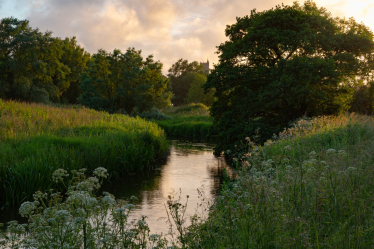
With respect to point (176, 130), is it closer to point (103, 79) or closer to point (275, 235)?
point (103, 79)

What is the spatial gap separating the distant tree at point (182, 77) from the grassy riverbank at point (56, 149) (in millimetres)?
69054

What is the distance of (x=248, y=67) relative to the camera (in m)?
17.4

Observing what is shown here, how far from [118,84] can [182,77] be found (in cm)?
5454

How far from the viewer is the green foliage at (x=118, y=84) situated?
1395 inches

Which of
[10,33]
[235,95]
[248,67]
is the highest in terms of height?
[10,33]

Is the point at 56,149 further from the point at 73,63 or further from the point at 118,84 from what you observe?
the point at 73,63

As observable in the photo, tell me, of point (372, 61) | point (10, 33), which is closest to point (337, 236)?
point (372, 61)

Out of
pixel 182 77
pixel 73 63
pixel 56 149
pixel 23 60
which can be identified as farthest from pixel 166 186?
pixel 182 77

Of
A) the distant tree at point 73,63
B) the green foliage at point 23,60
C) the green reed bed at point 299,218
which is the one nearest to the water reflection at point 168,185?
the green reed bed at point 299,218

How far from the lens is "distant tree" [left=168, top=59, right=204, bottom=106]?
8675 cm

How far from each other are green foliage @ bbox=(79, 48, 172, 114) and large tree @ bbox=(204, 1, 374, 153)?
18.9 meters

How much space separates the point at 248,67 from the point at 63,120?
9.99 m

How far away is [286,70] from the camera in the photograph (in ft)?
50.7

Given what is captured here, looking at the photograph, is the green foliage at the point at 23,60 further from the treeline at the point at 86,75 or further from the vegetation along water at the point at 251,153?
the vegetation along water at the point at 251,153
